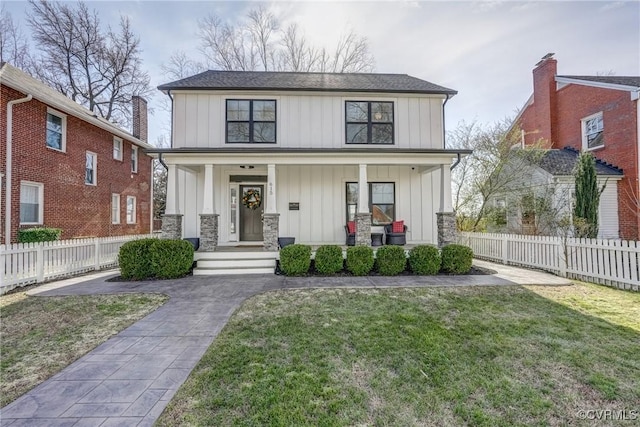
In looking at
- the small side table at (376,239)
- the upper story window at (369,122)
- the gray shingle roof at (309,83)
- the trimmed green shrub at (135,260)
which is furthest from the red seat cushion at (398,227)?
the trimmed green shrub at (135,260)

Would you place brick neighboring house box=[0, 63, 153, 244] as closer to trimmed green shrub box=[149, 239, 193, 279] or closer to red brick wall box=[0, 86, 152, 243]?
red brick wall box=[0, 86, 152, 243]

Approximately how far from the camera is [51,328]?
447 cm

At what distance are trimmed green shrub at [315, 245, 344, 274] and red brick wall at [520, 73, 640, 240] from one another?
12.3 m

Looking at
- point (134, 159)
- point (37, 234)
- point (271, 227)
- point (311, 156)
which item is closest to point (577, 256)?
point (311, 156)

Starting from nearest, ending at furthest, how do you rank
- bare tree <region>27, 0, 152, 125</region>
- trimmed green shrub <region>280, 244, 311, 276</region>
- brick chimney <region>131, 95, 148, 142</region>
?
trimmed green shrub <region>280, 244, 311, 276</region> < brick chimney <region>131, 95, 148, 142</region> < bare tree <region>27, 0, 152, 125</region>

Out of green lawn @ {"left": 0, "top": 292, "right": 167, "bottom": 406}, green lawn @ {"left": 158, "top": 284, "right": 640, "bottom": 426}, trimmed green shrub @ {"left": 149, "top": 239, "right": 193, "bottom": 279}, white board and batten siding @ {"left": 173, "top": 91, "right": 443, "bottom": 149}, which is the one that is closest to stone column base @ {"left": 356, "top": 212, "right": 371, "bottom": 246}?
white board and batten siding @ {"left": 173, "top": 91, "right": 443, "bottom": 149}

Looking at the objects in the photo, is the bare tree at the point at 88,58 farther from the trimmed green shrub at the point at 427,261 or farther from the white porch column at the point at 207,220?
the trimmed green shrub at the point at 427,261

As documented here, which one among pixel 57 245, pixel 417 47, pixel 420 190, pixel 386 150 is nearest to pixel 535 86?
pixel 417 47

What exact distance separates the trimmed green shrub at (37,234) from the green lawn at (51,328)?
14.5 ft

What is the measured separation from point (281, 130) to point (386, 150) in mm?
3691

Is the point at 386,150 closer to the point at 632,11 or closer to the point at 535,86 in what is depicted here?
Answer: the point at 632,11

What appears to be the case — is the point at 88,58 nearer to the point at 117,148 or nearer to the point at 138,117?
the point at 138,117

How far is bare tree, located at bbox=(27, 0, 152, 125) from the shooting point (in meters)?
17.3

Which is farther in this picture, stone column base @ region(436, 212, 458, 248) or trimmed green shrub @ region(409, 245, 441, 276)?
stone column base @ region(436, 212, 458, 248)
